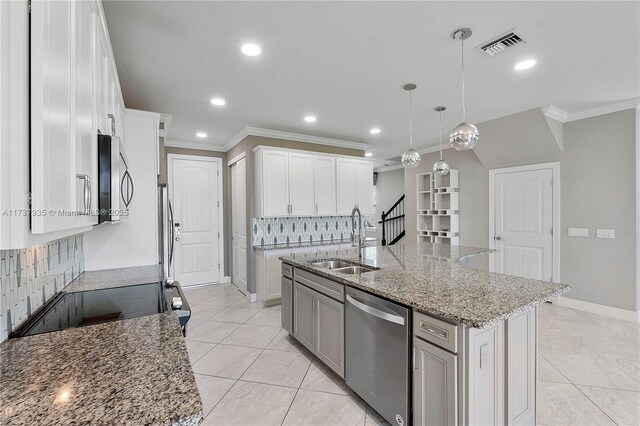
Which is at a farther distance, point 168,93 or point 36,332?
point 168,93

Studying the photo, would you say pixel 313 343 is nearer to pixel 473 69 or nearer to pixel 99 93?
pixel 99 93

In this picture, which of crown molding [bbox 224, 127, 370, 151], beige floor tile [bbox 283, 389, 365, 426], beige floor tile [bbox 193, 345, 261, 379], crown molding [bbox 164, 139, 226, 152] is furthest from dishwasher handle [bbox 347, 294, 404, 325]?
crown molding [bbox 164, 139, 226, 152]

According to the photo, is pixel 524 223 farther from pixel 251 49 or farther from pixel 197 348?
pixel 197 348

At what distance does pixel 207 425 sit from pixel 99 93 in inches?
81.0

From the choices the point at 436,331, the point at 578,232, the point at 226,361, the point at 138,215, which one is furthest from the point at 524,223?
the point at 138,215

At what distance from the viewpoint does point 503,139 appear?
4.44m

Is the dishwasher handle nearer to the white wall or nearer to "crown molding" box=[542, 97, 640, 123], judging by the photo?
the white wall

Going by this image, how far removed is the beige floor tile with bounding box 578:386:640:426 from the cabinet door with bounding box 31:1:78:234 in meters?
3.23

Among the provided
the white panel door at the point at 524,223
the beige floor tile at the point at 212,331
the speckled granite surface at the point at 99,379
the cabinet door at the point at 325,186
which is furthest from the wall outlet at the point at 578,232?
the speckled granite surface at the point at 99,379

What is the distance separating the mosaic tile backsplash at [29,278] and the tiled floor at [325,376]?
1.26 m

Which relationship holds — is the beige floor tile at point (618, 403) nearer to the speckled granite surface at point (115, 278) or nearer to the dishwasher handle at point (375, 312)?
the dishwasher handle at point (375, 312)

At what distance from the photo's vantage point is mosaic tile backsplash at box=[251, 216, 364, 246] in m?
4.71

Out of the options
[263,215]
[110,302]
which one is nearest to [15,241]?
[110,302]

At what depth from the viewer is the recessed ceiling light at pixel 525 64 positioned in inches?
101
